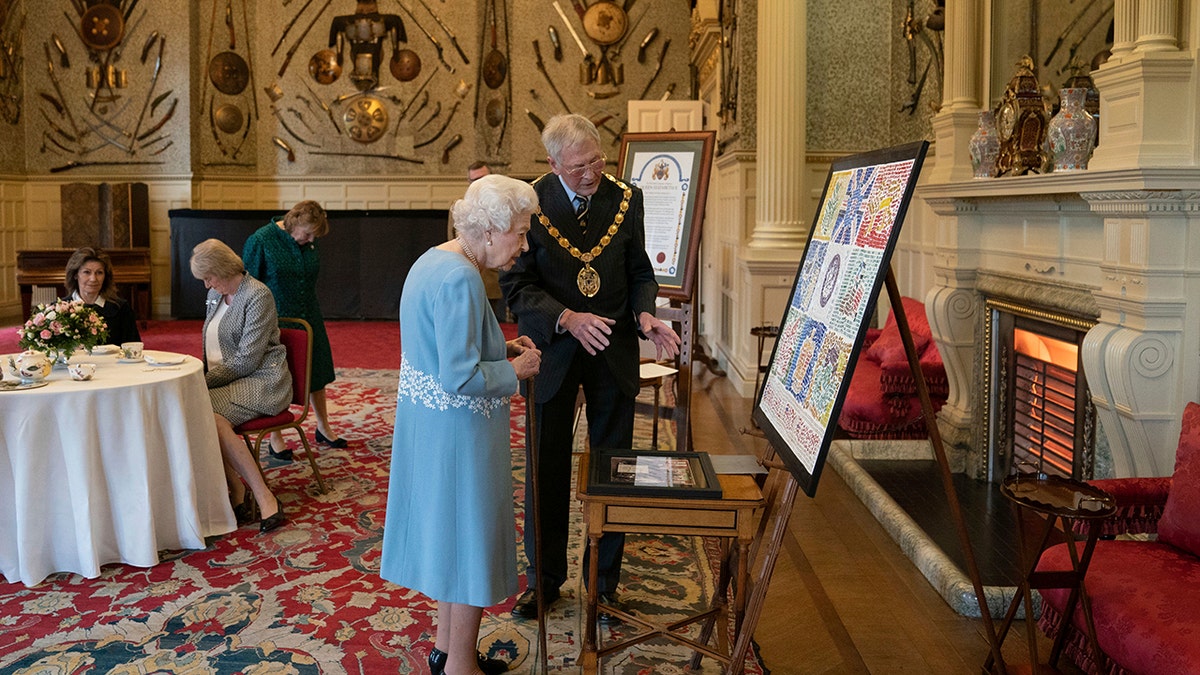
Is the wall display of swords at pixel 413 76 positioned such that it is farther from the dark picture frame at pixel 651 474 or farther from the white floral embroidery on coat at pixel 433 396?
the white floral embroidery on coat at pixel 433 396

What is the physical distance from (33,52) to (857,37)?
10219mm

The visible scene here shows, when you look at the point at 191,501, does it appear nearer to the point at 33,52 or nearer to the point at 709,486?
the point at 709,486

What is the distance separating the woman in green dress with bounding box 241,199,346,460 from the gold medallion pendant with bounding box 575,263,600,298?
107 inches

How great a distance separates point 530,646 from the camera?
3279 mm

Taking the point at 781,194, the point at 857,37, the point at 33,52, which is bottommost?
the point at 781,194

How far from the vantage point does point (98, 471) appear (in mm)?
3928

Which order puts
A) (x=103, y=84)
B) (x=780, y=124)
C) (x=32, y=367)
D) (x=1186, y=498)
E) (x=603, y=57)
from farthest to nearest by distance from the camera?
(x=603, y=57)
(x=103, y=84)
(x=780, y=124)
(x=32, y=367)
(x=1186, y=498)

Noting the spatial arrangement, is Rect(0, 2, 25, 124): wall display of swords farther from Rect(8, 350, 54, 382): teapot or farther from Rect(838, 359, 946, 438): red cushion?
Rect(838, 359, 946, 438): red cushion

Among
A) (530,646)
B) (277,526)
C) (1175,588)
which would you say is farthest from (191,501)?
(1175,588)

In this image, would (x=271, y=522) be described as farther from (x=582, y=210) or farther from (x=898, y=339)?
(x=898, y=339)

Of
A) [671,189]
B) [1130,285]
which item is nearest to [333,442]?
[671,189]

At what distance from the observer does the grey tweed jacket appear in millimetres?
4660

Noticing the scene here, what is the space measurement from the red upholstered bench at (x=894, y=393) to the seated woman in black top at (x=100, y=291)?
11.9 feet

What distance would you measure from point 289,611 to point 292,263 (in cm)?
257
